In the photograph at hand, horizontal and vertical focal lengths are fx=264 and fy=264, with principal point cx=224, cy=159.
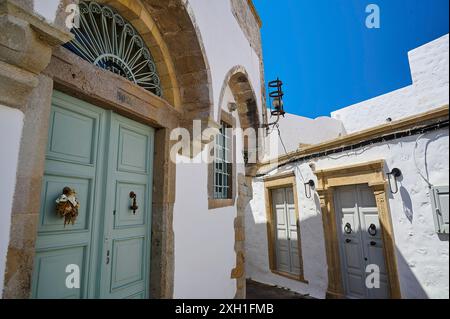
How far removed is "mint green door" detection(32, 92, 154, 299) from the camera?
5.71 feet

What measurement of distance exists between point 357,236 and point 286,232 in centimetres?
190

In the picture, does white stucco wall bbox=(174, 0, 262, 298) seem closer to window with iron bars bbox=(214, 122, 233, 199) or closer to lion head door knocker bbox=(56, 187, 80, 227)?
window with iron bars bbox=(214, 122, 233, 199)

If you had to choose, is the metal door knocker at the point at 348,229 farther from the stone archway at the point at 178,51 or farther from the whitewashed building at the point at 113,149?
the stone archway at the point at 178,51

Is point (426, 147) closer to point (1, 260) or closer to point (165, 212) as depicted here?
point (1, 260)

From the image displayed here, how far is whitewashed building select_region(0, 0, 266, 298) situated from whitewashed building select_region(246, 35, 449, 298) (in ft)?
5.84

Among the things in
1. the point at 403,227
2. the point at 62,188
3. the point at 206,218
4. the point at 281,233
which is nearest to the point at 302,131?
the point at 281,233

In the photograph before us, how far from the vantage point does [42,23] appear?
1394 mm

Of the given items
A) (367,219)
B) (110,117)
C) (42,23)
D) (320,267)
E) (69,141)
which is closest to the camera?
(42,23)

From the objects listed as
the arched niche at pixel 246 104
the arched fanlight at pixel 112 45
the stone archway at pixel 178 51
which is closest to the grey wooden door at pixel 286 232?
the arched niche at pixel 246 104

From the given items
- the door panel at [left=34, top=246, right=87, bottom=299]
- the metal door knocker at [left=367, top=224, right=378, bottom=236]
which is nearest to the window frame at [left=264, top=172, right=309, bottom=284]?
the metal door knocker at [left=367, top=224, right=378, bottom=236]

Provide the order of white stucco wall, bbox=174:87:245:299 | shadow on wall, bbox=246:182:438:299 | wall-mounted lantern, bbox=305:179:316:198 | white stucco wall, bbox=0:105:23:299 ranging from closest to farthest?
white stucco wall, bbox=0:105:23:299
white stucco wall, bbox=174:87:245:299
shadow on wall, bbox=246:182:438:299
wall-mounted lantern, bbox=305:179:316:198

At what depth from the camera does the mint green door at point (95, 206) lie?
1740 mm

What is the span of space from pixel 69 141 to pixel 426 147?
2070 millimetres
